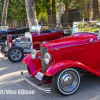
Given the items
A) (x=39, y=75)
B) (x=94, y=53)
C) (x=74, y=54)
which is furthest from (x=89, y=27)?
(x=39, y=75)

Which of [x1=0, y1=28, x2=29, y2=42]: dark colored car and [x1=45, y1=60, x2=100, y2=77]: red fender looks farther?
[x1=0, y1=28, x2=29, y2=42]: dark colored car

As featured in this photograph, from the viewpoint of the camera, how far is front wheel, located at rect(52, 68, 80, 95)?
3.26 metres

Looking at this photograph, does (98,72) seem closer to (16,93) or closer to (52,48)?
(52,48)

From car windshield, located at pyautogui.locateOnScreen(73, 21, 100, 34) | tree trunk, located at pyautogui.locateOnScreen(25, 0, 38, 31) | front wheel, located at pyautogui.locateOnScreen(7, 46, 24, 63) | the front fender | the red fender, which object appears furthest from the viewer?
tree trunk, located at pyautogui.locateOnScreen(25, 0, 38, 31)

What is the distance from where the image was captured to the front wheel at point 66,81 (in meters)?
3.26

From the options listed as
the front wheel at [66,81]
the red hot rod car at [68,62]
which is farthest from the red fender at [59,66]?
the front wheel at [66,81]

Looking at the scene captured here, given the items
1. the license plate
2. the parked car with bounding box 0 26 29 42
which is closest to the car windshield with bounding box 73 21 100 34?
the license plate

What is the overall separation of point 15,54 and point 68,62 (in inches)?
149

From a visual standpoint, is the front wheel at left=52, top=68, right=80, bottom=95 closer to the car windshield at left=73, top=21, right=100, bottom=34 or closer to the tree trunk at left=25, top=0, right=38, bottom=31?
the car windshield at left=73, top=21, right=100, bottom=34

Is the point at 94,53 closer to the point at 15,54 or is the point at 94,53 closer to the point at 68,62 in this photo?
the point at 68,62

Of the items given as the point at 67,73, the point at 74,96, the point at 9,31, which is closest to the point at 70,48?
the point at 67,73

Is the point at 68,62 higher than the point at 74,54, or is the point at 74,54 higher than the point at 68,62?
the point at 74,54

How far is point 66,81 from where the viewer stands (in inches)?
134

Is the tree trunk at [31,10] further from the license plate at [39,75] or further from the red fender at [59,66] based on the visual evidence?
the red fender at [59,66]
